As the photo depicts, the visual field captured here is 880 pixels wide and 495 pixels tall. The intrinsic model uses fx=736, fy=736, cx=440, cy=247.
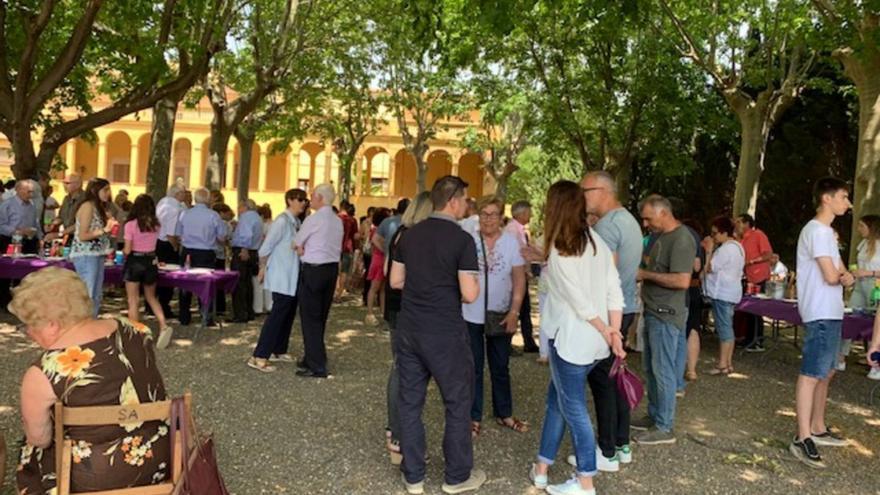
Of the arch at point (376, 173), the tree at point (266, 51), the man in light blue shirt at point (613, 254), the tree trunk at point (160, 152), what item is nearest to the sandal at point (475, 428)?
the man in light blue shirt at point (613, 254)

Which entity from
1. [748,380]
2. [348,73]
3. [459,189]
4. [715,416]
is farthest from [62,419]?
[348,73]

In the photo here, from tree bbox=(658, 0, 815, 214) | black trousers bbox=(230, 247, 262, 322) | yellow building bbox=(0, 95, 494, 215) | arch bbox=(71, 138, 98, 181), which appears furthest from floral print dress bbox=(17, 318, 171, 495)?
arch bbox=(71, 138, 98, 181)

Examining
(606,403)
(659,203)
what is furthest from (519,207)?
(606,403)

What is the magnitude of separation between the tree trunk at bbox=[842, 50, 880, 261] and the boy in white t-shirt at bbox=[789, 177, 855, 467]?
5484 millimetres

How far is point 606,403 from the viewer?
4531mm

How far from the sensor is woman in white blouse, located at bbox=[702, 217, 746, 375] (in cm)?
749

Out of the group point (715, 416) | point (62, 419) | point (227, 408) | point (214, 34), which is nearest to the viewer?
point (62, 419)

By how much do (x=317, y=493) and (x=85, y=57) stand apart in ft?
45.7

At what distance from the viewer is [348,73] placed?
23234 millimetres

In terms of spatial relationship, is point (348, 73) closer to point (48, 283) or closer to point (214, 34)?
point (214, 34)

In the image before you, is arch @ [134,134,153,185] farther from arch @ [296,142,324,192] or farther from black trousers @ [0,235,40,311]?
black trousers @ [0,235,40,311]

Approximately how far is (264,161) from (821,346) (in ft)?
120

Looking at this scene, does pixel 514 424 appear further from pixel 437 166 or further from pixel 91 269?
pixel 437 166

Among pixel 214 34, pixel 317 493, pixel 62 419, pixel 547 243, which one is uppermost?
pixel 214 34
